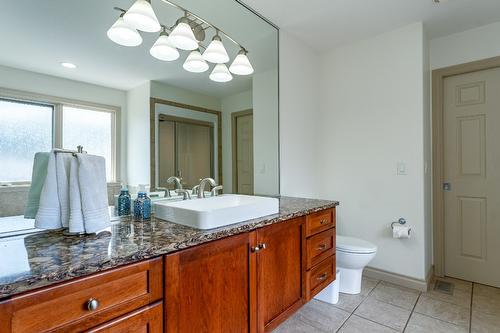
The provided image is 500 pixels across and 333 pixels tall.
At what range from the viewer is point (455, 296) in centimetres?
222

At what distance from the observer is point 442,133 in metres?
2.61

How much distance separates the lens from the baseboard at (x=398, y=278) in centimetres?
233

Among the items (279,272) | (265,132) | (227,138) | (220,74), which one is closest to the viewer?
(279,272)

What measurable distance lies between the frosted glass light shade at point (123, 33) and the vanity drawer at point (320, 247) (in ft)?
5.09

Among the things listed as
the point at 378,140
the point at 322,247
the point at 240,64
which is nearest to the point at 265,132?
the point at 240,64

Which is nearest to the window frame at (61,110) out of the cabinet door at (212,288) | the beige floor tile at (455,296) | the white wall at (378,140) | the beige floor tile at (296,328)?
the cabinet door at (212,288)

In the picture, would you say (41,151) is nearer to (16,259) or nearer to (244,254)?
(16,259)

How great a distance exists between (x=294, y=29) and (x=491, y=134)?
6.54ft

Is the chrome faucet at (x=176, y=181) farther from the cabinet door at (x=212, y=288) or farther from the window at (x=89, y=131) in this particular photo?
the cabinet door at (x=212, y=288)

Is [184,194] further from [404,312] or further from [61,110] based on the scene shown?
[404,312]

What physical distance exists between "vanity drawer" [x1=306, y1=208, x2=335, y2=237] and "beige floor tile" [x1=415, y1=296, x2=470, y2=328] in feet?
3.14

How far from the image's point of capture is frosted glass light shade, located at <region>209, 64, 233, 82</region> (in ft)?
6.25

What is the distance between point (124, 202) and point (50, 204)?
16.3 inches

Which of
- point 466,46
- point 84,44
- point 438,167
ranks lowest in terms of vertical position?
point 438,167
